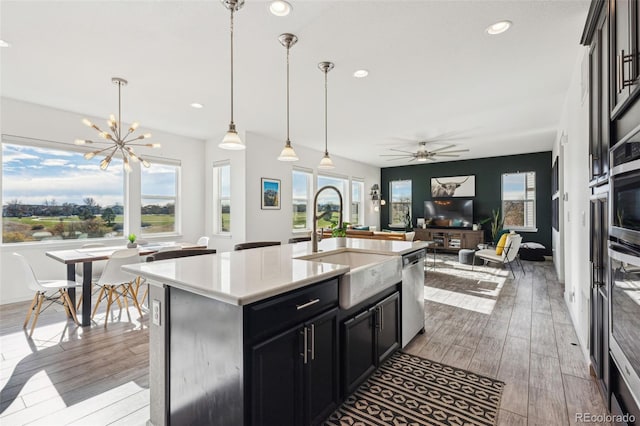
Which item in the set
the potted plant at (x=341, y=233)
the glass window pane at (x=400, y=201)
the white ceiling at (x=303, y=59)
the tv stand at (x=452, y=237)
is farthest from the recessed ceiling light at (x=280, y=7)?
the glass window pane at (x=400, y=201)

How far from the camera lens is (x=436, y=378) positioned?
7.14ft

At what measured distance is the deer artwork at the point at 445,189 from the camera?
882 cm

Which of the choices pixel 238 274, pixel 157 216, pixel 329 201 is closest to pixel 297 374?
pixel 238 274

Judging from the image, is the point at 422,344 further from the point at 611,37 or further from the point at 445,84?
the point at 445,84

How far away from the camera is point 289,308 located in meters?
1.39

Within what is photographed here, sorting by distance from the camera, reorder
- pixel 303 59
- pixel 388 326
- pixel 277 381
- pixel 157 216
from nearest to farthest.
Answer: pixel 277 381, pixel 388 326, pixel 303 59, pixel 157 216

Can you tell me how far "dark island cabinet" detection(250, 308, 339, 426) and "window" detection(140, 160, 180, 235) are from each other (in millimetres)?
4844

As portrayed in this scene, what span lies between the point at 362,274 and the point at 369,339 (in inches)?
21.8

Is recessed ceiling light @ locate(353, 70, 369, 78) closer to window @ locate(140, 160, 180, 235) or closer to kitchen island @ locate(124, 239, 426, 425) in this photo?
kitchen island @ locate(124, 239, 426, 425)

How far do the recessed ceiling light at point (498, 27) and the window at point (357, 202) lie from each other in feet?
21.3

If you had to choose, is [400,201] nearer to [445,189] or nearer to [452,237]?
[445,189]

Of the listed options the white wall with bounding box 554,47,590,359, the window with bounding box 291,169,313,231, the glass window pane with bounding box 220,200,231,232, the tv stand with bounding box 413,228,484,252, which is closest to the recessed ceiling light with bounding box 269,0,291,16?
the white wall with bounding box 554,47,590,359

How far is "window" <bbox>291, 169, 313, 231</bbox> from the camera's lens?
22.7 feet

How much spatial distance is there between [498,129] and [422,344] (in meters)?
4.53
